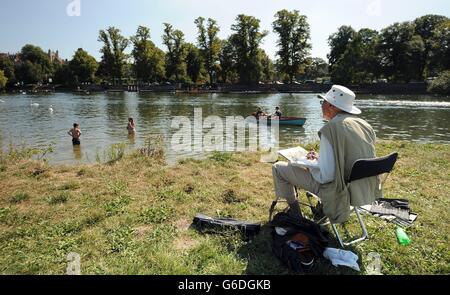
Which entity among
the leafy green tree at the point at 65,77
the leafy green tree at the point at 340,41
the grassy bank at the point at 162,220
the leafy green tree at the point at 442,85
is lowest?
the grassy bank at the point at 162,220

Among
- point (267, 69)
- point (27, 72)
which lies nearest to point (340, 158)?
point (267, 69)

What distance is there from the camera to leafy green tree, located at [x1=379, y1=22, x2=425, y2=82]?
70.3 meters

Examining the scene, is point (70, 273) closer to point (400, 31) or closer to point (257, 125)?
point (257, 125)

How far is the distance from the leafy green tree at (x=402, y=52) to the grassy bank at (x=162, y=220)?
74756 millimetres

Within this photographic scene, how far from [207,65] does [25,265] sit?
8993 centimetres

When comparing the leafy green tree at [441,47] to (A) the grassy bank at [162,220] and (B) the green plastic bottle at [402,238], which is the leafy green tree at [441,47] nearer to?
(A) the grassy bank at [162,220]

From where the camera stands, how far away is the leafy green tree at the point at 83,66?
104 m

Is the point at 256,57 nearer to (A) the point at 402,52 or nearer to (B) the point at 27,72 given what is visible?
(A) the point at 402,52

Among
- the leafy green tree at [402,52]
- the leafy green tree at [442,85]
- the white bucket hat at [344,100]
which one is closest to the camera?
the white bucket hat at [344,100]

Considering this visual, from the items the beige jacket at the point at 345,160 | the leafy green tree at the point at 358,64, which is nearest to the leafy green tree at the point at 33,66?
the leafy green tree at the point at 358,64

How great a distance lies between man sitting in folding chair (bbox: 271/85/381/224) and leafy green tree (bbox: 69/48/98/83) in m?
113

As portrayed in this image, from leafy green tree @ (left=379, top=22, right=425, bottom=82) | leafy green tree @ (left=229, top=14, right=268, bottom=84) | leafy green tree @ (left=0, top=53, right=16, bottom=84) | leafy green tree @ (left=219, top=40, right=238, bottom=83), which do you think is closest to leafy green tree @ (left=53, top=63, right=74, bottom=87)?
leafy green tree @ (left=0, top=53, right=16, bottom=84)

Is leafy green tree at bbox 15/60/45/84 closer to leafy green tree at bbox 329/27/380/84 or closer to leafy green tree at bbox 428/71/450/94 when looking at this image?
leafy green tree at bbox 329/27/380/84
